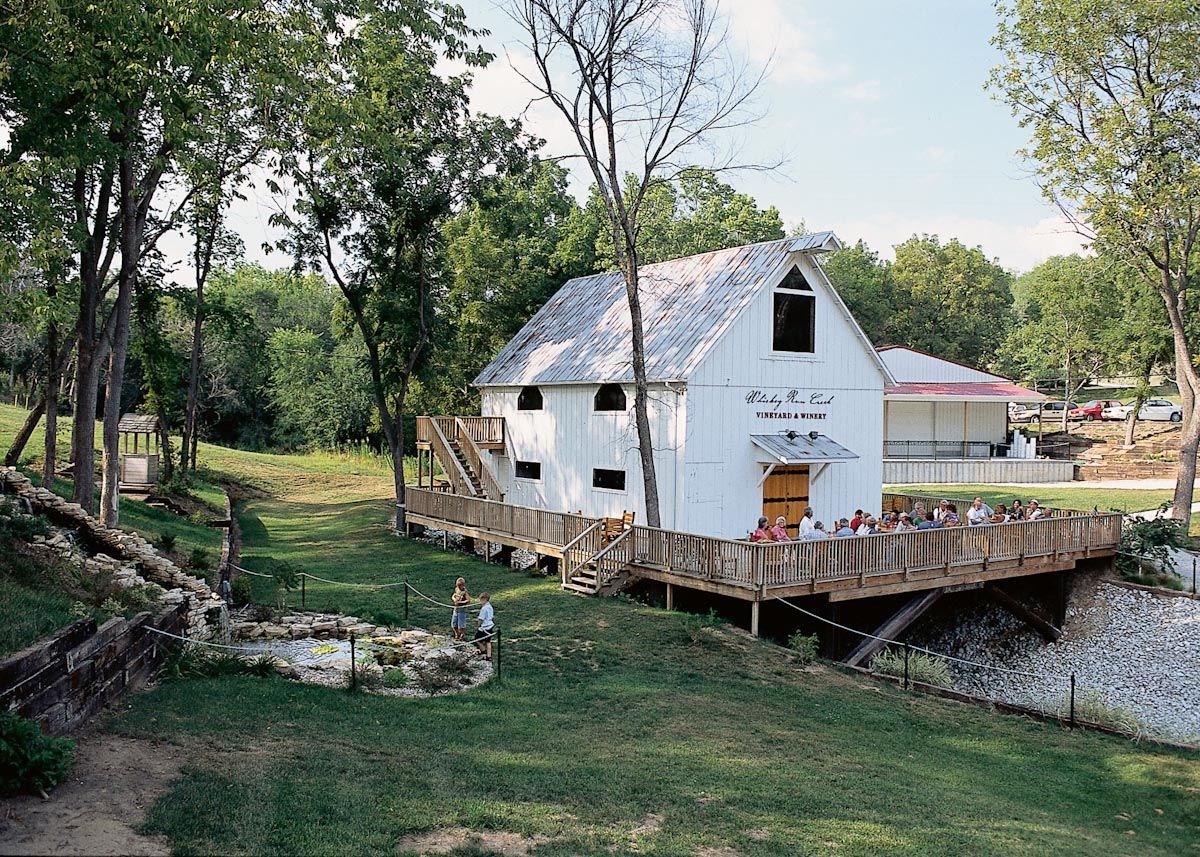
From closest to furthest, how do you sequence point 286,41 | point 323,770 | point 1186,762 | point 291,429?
point 323,770
point 1186,762
point 286,41
point 291,429

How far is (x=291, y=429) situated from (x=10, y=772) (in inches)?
2417

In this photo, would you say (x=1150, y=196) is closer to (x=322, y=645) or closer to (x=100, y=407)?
(x=322, y=645)

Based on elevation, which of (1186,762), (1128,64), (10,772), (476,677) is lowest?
(1186,762)

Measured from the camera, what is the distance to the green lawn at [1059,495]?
3406 cm

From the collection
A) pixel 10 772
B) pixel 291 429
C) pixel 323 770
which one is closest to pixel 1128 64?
pixel 323 770

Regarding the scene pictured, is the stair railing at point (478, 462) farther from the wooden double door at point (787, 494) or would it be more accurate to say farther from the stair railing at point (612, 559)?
the wooden double door at point (787, 494)

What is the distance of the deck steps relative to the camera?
1982 cm

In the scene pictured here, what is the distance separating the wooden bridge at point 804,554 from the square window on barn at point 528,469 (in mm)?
2498

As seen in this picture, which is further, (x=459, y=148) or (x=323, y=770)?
(x=459, y=148)

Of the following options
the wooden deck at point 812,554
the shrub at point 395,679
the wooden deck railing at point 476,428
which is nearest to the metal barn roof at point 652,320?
the wooden deck railing at point 476,428

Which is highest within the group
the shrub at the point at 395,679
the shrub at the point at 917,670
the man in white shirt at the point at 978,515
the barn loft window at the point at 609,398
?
the barn loft window at the point at 609,398

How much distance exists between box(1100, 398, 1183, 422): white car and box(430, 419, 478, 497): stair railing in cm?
4695

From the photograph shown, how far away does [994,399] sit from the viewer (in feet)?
150

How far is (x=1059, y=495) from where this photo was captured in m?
37.1
